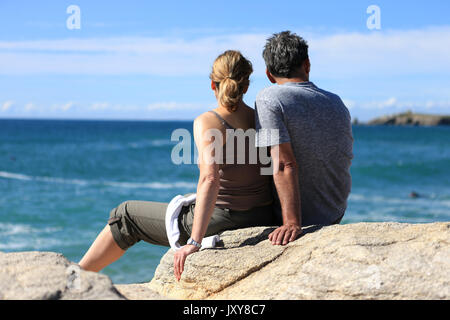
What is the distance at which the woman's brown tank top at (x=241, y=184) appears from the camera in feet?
10.7

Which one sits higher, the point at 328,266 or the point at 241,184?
the point at 241,184

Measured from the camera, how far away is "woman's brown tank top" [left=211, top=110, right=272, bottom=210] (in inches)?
Result: 128

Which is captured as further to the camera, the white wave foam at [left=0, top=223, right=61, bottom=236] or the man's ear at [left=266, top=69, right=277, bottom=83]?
the white wave foam at [left=0, top=223, right=61, bottom=236]

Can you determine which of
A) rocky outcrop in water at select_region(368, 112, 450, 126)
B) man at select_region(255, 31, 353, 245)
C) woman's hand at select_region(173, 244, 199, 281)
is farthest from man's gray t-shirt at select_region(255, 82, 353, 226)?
rocky outcrop in water at select_region(368, 112, 450, 126)

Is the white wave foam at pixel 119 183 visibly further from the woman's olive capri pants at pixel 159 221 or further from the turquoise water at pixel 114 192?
the woman's olive capri pants at pixel 159 221

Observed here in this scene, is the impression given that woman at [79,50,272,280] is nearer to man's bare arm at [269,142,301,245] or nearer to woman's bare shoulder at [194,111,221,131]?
woman's bare shoulder at [194,111,221,131]

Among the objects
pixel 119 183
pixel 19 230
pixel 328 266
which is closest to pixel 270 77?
pixel 328 266

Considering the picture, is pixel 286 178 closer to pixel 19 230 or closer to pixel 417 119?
pixel 19 230

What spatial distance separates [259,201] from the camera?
341cm

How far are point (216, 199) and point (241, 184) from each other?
0.69ft

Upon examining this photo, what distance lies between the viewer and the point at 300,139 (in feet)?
10.9

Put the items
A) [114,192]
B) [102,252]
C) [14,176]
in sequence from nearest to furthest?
[102,252] < [114,192] < [14,176]

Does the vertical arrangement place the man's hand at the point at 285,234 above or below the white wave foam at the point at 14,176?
above

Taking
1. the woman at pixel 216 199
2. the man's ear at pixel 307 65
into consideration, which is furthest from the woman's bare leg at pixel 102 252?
the man's ear at pixel 307 65
